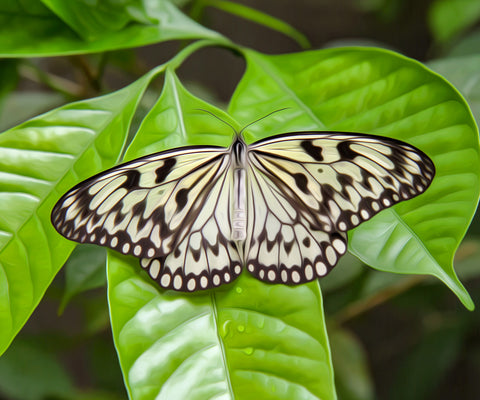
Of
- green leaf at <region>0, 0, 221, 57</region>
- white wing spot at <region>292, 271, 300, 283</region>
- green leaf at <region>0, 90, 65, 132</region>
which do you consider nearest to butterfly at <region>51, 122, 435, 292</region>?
white wing spot at <region>292, 271, 300, 283</region>

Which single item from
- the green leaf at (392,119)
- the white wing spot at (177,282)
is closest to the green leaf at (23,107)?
the green leaf at (392,119)

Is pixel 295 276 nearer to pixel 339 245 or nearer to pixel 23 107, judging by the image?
pixel 339 245

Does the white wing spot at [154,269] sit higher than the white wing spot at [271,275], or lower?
higher

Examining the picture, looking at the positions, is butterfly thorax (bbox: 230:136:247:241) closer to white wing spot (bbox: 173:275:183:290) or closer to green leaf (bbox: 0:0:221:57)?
white wing spot (bbox: 173:275:183:290)

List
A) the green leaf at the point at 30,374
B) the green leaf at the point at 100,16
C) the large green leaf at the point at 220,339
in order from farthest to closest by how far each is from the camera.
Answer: the green leaf at the point at 30,374, the green leaf at the point at 100,16, the large green leaf at the point at 220,339

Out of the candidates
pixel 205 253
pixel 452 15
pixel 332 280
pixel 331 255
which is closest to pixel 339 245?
pixel 331 255

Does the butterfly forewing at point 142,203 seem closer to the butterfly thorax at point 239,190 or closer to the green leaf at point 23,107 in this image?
the butterfly thorax at point 239,190

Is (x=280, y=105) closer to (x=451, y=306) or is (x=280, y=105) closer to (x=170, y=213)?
(x=170, y=213)
